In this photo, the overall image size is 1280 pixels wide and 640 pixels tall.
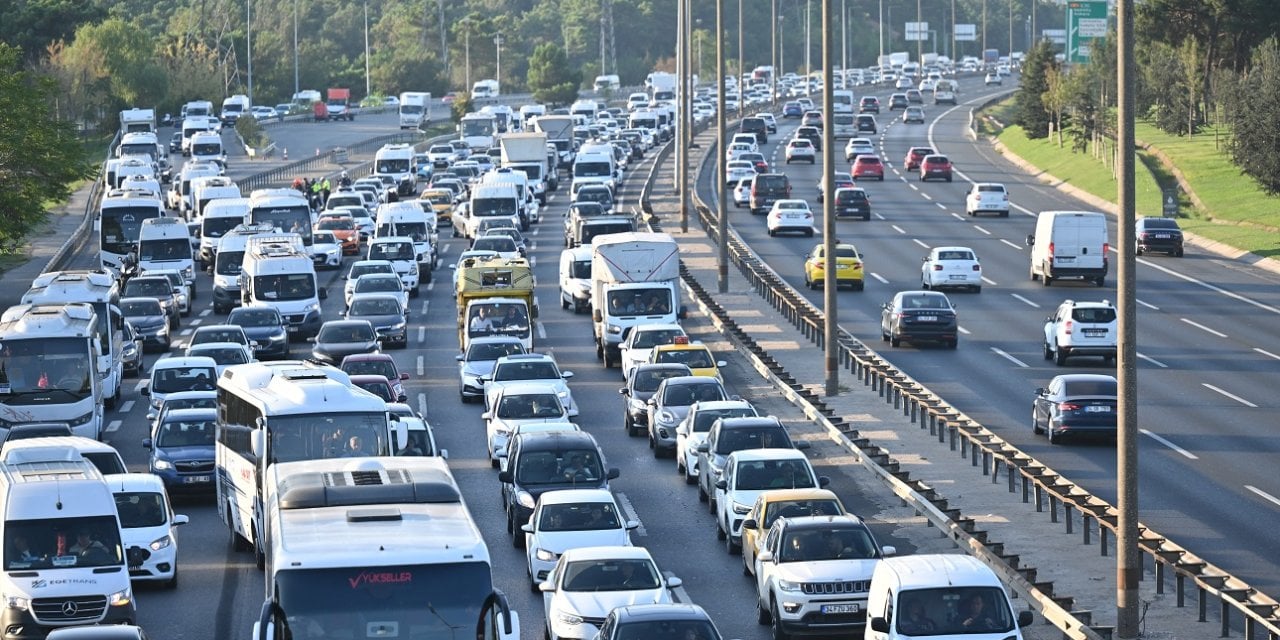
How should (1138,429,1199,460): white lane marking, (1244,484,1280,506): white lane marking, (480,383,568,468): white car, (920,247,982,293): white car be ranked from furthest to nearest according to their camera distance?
(920,247,982,293): white car, (480,383,568,468): white car, (1138,429,1199,460): white lane marking, (1244,484,1280,506): white lane marking

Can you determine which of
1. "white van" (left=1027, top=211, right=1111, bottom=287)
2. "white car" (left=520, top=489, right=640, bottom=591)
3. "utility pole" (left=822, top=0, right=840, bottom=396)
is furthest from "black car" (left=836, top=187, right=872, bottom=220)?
"white car" (left=520, top=489, right=640, bottom=591)

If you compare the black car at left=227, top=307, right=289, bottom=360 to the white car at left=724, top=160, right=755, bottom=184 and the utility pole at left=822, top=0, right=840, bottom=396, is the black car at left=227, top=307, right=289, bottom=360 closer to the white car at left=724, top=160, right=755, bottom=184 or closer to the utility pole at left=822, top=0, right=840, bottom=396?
the utility pole at left=822, top=0, right=840, bottom=396

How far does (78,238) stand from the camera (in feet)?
261

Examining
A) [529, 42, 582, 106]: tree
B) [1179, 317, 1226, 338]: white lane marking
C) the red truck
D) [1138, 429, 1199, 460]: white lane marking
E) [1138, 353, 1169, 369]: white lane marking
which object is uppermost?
[529, 42, 582, 106]: tree

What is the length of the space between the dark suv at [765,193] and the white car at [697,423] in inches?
1900

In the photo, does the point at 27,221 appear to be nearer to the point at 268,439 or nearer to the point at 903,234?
the point at 903,234

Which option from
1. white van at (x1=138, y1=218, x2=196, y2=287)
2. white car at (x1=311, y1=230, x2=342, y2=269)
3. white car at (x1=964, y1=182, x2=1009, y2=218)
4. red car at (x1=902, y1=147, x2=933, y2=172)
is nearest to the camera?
white van at (x1=138, y1=218, x2=196, y2=287)

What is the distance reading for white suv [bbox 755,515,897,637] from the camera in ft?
79.0

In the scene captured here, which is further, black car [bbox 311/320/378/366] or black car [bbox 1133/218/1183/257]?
black car [bbox 1133/218/1183/257]

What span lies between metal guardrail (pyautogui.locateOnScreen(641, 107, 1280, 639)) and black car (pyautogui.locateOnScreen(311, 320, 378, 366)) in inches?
355

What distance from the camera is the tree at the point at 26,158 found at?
67188mm

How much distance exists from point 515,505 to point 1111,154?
258 ft

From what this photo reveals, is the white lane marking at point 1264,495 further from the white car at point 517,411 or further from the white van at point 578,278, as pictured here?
the white van at point 578,278

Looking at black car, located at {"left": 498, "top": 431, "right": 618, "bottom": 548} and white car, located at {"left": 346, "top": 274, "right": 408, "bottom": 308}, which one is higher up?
white car, located at {"left": 346, "top": 274, "right": 408, "bottom": 308}
